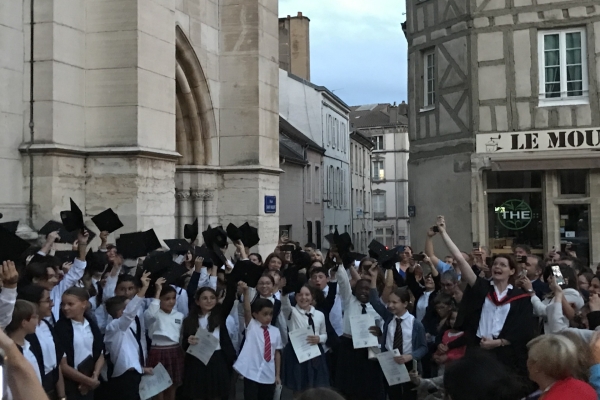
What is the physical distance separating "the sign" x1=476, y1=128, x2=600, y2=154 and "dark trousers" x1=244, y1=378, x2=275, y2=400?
10590mm

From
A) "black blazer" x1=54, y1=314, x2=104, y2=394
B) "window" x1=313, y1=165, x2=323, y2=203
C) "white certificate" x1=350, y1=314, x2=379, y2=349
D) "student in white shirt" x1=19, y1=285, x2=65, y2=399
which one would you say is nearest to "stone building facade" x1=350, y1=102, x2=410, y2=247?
"window" x1=313, y1=165, x2=323, y2=203

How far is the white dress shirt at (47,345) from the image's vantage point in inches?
218

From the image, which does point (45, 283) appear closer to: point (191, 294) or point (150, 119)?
point (191, 294)

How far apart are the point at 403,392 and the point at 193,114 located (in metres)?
8.47

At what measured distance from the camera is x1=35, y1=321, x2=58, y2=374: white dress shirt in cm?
554

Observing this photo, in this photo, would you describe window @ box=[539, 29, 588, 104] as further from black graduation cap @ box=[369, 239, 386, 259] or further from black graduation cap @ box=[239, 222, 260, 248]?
black graduation cap @ box=[239, 222, 260, 248]

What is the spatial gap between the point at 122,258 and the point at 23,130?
3.03m

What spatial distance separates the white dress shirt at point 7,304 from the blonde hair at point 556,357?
3.08m

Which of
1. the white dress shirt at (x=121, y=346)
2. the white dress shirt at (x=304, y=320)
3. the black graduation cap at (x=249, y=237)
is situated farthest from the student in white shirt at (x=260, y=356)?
the black graduation cap at (x=249, y=237)

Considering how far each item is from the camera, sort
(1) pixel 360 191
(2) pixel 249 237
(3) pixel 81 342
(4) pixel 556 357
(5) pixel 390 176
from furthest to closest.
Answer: (5) pixel 390 176, (1) pixel 360 191, (2) pixel 249 237, (3) pixel 81 342, (4) pixel 556 357

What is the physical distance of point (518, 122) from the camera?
53.1 feet

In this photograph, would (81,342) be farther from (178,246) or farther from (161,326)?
(178,246)

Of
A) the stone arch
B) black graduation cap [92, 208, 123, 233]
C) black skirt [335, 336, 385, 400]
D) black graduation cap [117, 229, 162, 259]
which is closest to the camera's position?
black skirt [335, 336, 385, 400]

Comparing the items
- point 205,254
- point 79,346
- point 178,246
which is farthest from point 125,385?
point 178,246
